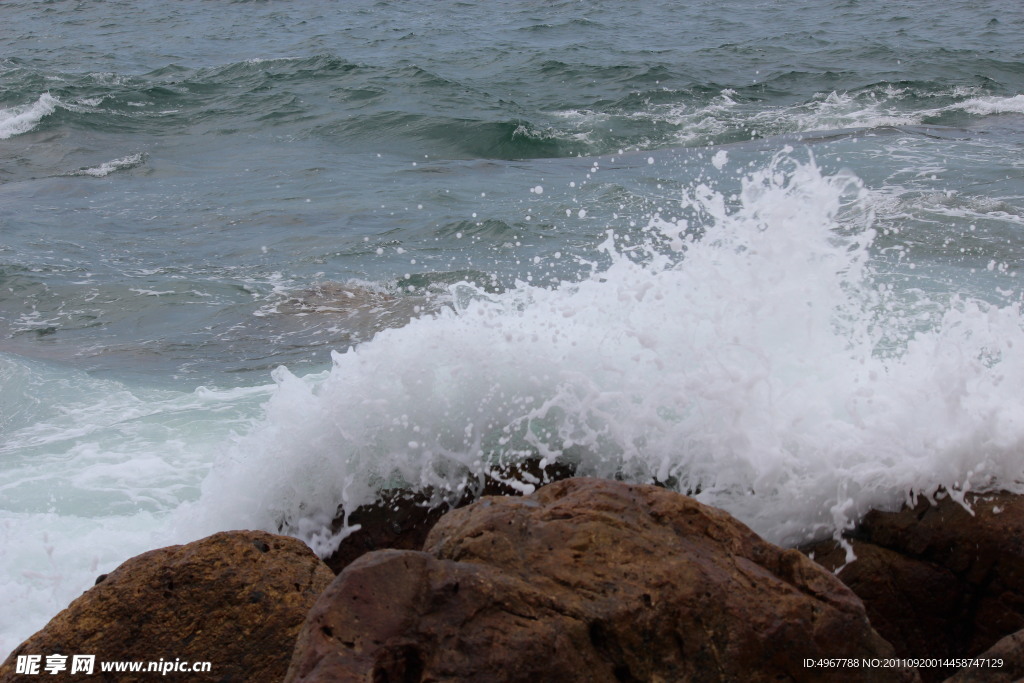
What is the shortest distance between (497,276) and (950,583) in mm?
5078

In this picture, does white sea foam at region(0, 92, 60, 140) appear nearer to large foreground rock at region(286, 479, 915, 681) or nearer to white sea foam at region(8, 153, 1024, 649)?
white sea foam at region(8, 153, 1024, 649)

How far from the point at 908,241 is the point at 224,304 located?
5514mm

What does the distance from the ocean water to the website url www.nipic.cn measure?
1006 mm

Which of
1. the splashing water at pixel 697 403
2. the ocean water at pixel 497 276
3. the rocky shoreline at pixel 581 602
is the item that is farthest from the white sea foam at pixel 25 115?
the rocky shoreline at pixel 581 602

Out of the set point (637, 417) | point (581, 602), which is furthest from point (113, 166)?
point (581, 602)

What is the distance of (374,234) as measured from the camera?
948cm

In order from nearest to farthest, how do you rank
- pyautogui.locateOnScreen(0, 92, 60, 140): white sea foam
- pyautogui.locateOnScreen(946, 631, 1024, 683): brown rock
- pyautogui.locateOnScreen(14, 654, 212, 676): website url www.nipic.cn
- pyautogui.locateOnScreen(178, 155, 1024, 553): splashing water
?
pyautogui.locateOnScreen(946, 631, 1024, 683): brown rock
pyautogui.locateOnScreen(14, 654, 212, 676): website url www.nipic.cn
pyautogui.locateOnScreen(178, 155, 1024, 553): splashing water
pyautogui.locateOnScreen(0, 92, 60, 140): white sea foam

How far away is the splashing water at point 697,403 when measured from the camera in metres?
3.83

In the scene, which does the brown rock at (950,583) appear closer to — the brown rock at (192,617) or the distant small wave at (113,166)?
the brown rock at (192,617)

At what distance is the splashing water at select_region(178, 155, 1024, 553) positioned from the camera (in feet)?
12.6

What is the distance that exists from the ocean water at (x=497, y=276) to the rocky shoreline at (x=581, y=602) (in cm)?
35

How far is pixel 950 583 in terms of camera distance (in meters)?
3.39

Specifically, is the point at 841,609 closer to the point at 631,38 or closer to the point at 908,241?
the point at 908,241

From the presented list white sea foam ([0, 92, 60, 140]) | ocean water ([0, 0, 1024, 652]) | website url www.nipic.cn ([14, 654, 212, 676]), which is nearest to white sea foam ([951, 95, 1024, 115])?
ocean water ([0, 0, 1024, 652])
